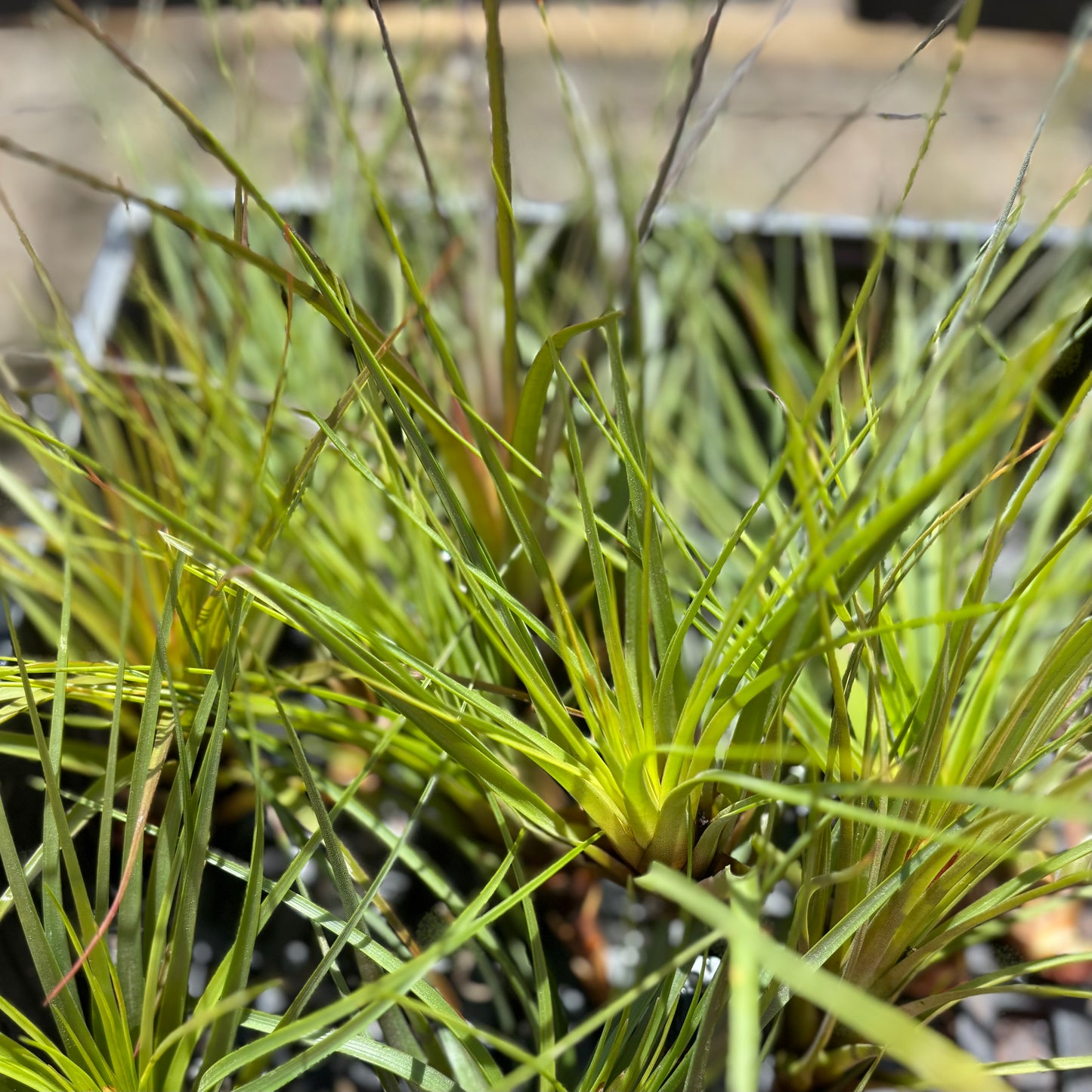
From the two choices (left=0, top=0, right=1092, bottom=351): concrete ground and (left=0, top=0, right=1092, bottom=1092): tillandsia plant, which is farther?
(left=0, top=0, right=1092, bottom=351): concrete ground

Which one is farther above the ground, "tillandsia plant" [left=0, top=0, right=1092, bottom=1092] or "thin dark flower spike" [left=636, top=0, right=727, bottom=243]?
"thin dark flower spike" [left=636, top=0, right=727, bottom=243]

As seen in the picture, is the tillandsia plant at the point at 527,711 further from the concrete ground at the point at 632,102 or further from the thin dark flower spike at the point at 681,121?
the concrete ground at the point at 632,102

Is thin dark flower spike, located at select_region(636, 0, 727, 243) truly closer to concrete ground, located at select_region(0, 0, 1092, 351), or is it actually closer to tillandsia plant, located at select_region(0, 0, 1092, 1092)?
tillandsia plant, located at select_region(0, 0, 1092, 1092)

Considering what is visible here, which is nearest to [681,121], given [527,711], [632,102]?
[527,711]

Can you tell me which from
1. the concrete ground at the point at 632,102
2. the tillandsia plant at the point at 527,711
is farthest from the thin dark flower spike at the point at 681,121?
the concrete ground at the point at 632,102

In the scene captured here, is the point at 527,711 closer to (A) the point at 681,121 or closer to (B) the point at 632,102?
(A) the point at 681,121

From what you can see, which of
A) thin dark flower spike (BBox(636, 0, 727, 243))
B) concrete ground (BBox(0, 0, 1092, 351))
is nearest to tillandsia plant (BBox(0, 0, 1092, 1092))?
thin dark flower spike (BBox(636, 0, 727, 243))
